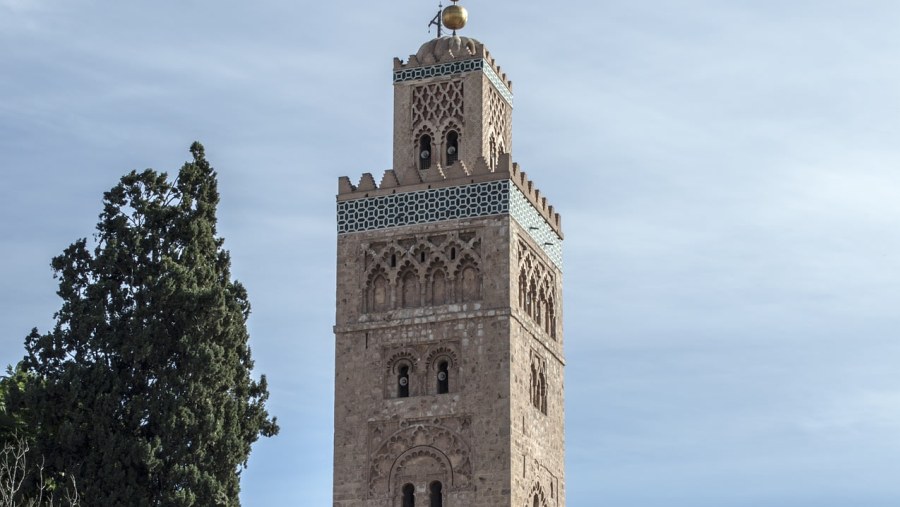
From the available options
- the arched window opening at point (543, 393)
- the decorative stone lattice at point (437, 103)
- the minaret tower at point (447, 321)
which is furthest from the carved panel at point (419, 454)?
the decorative stone lattice at point (437, 103)

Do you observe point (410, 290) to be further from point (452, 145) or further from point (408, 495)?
point (408, 495)

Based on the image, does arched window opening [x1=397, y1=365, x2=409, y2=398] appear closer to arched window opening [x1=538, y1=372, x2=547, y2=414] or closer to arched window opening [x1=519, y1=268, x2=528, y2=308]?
arched window opening [x1=519, y1=268, x2=528, y2=308]

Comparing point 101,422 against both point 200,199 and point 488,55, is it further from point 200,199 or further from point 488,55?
point 488,55

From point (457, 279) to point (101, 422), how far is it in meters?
7.90

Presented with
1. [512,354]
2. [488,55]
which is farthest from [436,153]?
[512,354]

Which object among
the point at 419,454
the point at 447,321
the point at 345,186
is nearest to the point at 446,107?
the point at 345,186

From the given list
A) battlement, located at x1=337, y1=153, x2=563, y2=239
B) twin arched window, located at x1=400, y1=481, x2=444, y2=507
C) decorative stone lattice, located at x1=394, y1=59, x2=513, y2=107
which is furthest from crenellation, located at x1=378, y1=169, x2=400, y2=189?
twin arched window, located at x1=400, y1=481, x2=444, y2=507

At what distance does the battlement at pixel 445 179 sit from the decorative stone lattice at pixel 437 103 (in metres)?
1.37

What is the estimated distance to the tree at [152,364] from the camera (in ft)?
95.0

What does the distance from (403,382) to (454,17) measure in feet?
24.6

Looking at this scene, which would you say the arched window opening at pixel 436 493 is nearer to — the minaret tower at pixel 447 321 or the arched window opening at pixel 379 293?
the minaret tower at pixel 447 321

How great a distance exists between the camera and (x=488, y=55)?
3650 centimetres

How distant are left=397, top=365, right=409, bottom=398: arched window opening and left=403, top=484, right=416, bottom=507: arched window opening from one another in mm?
1654

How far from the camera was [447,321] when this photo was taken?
1342 inches
